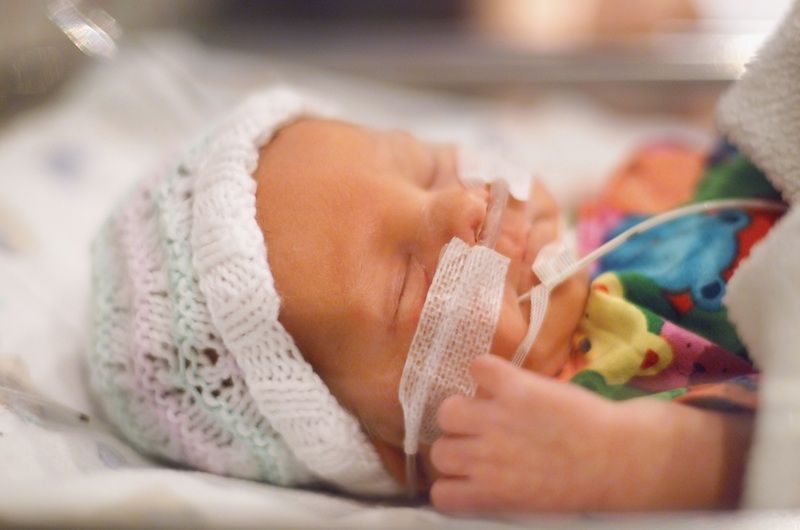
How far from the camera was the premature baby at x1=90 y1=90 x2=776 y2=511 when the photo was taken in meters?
0.73

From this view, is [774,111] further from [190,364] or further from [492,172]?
[190,364]

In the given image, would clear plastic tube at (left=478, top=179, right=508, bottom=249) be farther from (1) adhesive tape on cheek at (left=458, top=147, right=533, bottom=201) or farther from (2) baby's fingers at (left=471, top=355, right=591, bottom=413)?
(2) baby's fingers at (left=471, top=355, right=591, bottom=413)

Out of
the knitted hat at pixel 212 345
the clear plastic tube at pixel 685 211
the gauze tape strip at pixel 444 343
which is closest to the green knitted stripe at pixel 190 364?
the knitted hat at pixel 212 345

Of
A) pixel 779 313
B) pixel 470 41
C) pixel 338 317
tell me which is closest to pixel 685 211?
pixel 779 313

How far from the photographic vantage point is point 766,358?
61cm

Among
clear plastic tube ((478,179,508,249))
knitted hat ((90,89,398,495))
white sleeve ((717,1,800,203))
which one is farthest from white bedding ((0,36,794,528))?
white sleeve ((717,1,800,203))

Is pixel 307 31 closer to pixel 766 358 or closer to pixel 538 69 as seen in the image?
pixel 538 69

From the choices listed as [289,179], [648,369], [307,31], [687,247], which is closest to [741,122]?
[687,247]

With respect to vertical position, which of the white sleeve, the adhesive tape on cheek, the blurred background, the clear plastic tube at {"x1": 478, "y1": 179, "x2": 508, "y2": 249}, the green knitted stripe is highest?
the blurred background

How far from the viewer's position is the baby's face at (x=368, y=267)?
773mm

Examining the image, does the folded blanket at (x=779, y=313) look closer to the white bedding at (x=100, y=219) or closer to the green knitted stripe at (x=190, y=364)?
the white bedding at (x=100, y=219)

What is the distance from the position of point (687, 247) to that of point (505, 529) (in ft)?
1.53

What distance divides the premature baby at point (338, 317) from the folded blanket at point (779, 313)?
0.06m

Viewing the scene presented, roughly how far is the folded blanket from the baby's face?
0.71 feet
